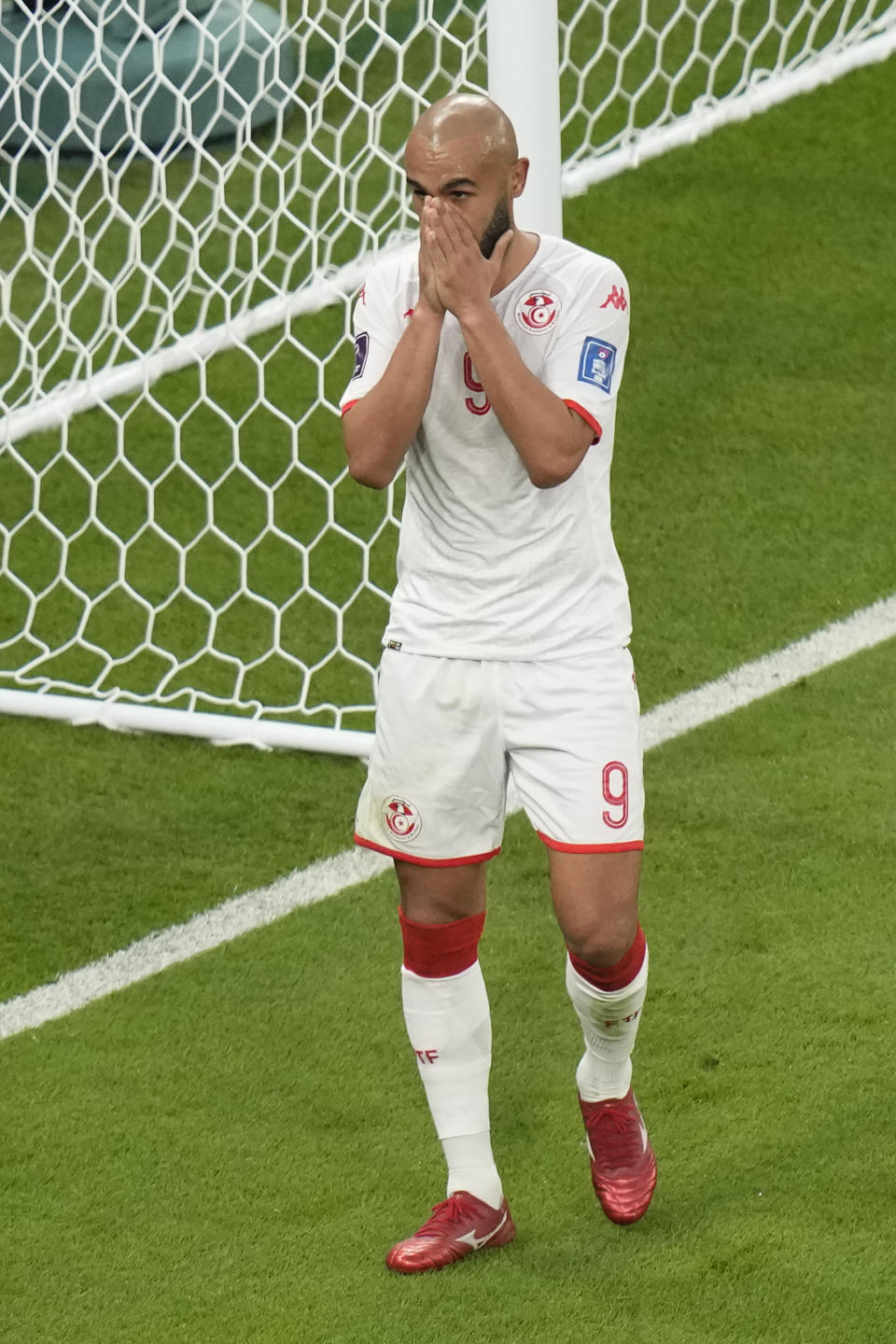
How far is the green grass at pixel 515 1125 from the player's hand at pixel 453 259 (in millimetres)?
1377

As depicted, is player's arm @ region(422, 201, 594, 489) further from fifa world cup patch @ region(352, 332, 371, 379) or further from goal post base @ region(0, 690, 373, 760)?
goal post base @ region(0, 690, 373, 760)

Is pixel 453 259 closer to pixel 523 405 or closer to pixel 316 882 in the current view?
pixel 523 405

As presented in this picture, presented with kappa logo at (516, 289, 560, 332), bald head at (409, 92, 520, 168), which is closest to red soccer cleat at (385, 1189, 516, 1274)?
kappa logo at (516, 289, 560, 332)

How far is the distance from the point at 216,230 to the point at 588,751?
424 centimetres

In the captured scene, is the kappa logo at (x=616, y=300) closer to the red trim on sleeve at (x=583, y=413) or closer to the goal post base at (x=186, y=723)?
the red trim on sleeve at (x=583, y=413)

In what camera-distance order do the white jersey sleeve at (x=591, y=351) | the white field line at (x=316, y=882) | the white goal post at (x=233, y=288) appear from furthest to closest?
1. the white goal post at (x=233, y=288)
2. the white field line at (x=316, y=882)
3. the white jersey sleeve at (x=591, y=351)

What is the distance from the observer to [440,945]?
2758 millimetres

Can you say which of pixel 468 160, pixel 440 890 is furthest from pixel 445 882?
pixel 468 160

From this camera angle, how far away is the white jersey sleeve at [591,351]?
8.21ft

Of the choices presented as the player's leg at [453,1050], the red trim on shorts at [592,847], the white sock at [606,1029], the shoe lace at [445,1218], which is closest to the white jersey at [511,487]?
the red trim on shorts at [592,847]

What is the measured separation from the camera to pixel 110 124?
6539 mm

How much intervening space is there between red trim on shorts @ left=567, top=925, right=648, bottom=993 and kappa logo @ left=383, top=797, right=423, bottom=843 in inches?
10.8

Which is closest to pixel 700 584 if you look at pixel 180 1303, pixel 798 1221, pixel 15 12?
pixel 798 1221

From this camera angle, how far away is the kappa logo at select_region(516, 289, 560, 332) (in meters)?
2.54
